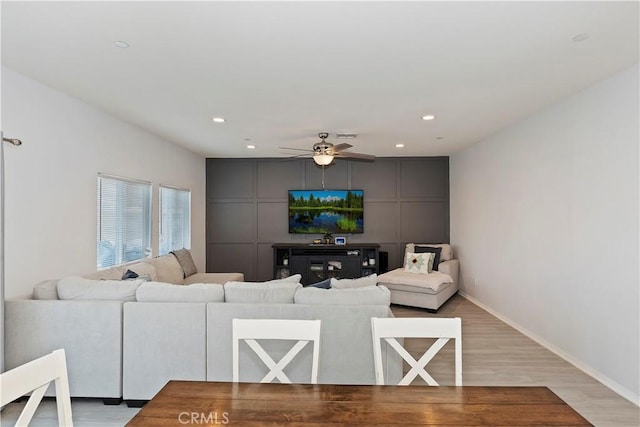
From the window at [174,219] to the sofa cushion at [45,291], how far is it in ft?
8.44

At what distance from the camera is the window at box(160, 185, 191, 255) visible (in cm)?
569

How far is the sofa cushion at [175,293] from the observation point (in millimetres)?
2939

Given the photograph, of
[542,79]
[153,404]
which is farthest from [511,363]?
[153,404]

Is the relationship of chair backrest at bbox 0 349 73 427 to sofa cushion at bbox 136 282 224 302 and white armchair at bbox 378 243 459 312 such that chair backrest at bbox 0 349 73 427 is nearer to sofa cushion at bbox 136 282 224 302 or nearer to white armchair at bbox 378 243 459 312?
sofa cushion at bbox 136 282 224 302

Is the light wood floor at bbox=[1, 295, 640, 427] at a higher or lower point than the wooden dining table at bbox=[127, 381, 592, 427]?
lower

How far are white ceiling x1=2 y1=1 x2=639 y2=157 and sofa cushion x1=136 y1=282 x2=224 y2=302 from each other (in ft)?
5.73

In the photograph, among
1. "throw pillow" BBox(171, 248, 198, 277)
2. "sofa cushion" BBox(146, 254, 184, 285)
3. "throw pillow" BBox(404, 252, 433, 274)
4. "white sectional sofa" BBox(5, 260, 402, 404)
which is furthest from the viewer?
"throw pillow" BBox(404, 252, 433, 274)

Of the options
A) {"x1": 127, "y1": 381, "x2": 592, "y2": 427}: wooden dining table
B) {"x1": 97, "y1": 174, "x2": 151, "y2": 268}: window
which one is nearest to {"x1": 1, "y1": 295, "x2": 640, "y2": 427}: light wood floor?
{"x1": 127, "y1": 381, "x2": 592, "y2": 427}: wooden dining table

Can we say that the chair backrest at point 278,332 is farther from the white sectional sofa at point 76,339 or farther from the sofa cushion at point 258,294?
the white sectional sofa at point 76,339

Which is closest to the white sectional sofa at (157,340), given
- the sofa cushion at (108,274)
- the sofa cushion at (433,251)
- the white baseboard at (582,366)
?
the sofa cushion at (108,274)

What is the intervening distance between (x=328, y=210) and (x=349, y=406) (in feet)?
19.7

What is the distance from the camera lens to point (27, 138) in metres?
3.12

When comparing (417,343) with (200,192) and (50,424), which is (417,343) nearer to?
(50,424)

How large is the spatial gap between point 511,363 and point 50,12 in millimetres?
4568
